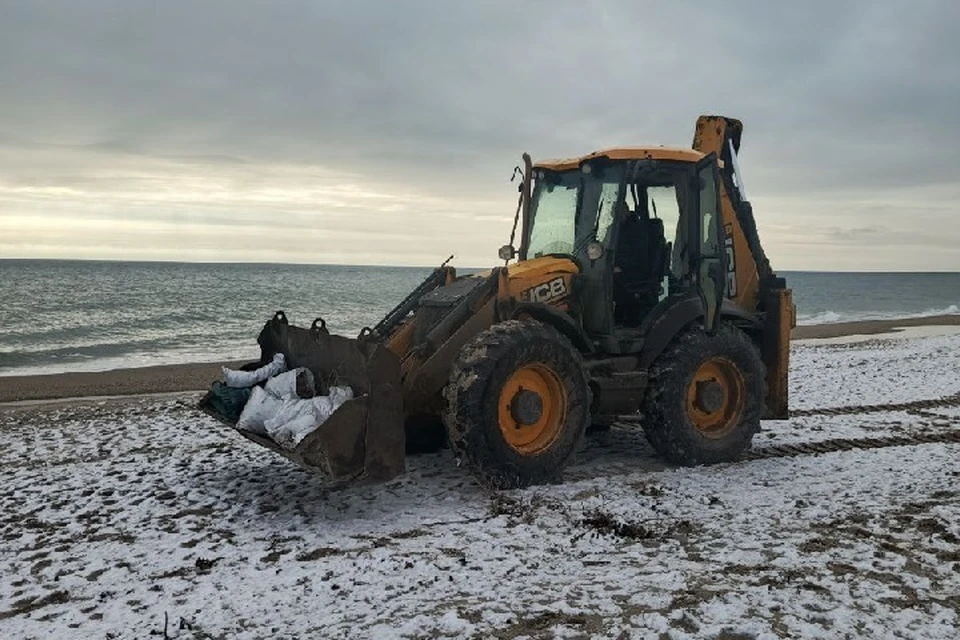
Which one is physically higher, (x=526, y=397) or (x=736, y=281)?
(x=736, y=281)

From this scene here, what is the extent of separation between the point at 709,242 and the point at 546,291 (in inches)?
75.4

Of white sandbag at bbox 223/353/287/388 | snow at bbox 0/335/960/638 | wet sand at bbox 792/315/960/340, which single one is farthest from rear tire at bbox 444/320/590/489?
wet sand at bbox 792/315/960/340

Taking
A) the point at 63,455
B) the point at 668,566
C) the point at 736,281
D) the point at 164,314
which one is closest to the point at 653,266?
the point at 736,281

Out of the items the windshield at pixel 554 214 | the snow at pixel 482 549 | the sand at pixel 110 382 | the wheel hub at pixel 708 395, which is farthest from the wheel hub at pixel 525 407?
the sand at pixel 110 382

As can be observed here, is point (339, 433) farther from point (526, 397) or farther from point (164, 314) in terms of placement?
point (164, 314)

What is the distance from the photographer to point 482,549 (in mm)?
5344

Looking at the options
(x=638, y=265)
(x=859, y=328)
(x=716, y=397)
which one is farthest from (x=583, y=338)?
(x=859, y=328)

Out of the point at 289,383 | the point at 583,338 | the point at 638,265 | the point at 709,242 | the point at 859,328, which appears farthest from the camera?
the point at 859,328

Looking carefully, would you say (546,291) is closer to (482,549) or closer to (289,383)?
(289,383)

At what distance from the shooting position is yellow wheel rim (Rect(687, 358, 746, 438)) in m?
7.89

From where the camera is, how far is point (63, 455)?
352 inches

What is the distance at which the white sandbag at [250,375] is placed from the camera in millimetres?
7168

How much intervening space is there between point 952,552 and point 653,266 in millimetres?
3727

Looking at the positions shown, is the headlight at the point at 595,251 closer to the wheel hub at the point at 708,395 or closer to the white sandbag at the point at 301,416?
the wheel hub at the point at 708,395
